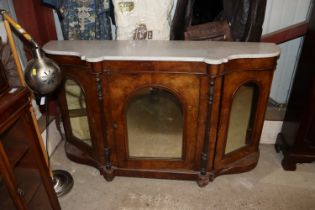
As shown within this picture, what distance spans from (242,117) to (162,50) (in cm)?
69

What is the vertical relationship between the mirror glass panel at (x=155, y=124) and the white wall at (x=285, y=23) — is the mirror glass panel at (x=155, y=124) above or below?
below

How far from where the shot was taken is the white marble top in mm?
1396

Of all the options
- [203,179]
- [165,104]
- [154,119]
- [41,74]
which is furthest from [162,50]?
[203,179]

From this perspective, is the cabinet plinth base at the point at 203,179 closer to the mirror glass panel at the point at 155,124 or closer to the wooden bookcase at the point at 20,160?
the mirror glass panel at the point at 155,124

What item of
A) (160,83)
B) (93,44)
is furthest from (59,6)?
(160,83)

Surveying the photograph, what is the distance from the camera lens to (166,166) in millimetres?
1758

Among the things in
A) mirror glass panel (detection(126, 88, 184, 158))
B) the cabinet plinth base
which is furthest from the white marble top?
the cabinet plinth base

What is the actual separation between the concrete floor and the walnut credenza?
7cm

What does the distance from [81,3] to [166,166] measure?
49.4 inches

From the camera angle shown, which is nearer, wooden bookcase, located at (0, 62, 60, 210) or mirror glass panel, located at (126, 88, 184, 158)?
wooden bookcase, located at (0, 62, 60, 210)

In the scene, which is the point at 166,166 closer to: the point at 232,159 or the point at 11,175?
the point at 232,159

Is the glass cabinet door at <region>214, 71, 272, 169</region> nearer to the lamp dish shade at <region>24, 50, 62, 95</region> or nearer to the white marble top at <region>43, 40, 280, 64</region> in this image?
the white marble top at <region>43, 40, 280, 64</region>

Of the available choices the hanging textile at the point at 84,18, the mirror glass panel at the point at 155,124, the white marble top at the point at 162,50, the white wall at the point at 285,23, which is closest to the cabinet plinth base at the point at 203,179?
the mirror glass panel at the point at 155,124

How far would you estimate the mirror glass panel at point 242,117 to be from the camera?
63.0 inches
